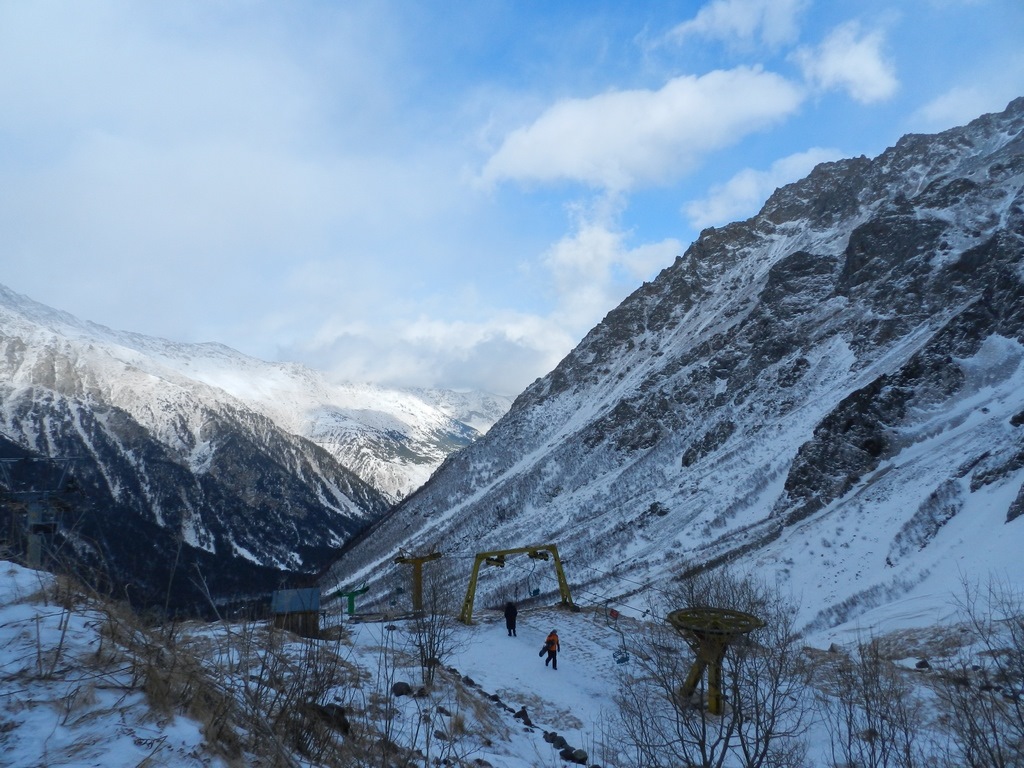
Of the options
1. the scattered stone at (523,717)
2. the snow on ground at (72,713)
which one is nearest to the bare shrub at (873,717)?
the scattered stone at (523,717)

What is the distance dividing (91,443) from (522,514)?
142834mm

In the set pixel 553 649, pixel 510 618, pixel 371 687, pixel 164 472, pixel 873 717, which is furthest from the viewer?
pixel 164 472

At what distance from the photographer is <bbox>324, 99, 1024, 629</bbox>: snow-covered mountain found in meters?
33.8

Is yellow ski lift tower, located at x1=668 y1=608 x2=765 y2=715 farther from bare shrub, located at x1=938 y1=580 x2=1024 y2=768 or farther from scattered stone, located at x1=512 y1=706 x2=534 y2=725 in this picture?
scattered stone, located at x1=512 y1=706 x2=534 y2=725

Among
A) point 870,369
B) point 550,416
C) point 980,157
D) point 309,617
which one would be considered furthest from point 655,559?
point 980,157

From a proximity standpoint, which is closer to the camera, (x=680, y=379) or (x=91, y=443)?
(x=680, y=379)

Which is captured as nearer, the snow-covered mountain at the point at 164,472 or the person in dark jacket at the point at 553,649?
the person in dark jacket at the point at 553,649

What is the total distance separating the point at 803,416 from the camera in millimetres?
57000

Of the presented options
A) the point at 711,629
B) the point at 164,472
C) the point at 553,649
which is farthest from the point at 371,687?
the point at 164,472

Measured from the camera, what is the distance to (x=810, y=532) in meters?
37.1

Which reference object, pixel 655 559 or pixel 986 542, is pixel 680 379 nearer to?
pixel 655 559

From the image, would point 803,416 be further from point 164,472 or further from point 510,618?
point 164,472

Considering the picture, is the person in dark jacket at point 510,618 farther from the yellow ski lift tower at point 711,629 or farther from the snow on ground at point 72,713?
the snow on ground at point 72,713

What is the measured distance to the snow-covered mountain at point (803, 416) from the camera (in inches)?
1331
